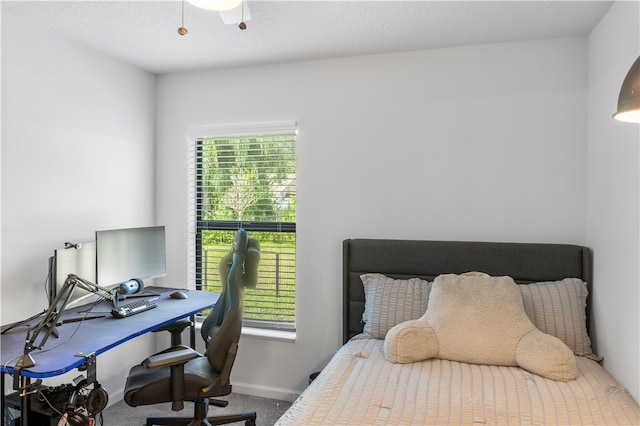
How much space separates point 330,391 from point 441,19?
6.88 ft

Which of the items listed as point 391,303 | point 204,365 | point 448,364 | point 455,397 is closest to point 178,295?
point 204,365

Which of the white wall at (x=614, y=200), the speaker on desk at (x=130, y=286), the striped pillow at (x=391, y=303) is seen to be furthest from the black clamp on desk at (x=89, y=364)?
the white wall at (x=614, y=200)

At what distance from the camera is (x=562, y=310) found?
238 centimetres

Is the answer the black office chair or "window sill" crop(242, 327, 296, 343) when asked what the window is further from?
the black office chair

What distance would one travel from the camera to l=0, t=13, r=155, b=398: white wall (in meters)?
2.36

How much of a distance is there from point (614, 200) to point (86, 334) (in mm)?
2817

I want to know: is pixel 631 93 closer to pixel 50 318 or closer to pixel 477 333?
pixel 477 333

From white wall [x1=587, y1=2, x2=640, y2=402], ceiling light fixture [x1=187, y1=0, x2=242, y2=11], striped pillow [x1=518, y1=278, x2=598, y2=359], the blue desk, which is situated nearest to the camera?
ceiling light fixture [x1=187, y1=0, x2=242, y2=11]

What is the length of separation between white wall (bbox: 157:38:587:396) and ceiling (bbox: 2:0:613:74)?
18 centimetres

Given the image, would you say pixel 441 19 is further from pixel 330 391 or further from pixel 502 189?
pixel 330 391

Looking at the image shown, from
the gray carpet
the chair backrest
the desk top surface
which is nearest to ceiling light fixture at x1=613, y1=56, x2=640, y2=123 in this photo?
the chair backrest

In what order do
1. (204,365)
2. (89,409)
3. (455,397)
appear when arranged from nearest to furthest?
(455,397) → (89,409) → (204,365)

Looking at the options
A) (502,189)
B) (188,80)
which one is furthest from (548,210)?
(188,80)

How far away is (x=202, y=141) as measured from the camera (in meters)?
3.49
